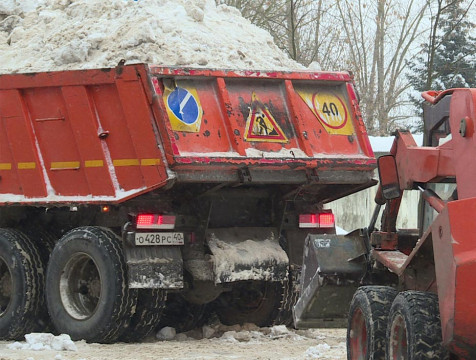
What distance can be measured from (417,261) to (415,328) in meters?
0.71

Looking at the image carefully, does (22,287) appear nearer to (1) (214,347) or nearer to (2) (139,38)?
(1) (214,347)

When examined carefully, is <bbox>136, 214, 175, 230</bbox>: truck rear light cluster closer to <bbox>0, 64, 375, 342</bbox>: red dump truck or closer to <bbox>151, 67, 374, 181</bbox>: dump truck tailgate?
<bbox>0, 64, 375, 342</bbox>: red dump truck

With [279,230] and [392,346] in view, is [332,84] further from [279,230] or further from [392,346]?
[392,346]

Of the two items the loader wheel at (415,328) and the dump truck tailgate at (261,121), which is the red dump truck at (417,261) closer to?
the loader wheel at (415,328)

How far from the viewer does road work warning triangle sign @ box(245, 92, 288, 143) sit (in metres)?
10.6

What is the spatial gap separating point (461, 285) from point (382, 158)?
1928mm

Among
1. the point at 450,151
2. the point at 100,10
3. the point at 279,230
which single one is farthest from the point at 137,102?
the point at 450,151

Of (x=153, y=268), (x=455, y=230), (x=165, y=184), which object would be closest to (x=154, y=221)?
(x=153, y=268)

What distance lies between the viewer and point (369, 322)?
23.2 feet

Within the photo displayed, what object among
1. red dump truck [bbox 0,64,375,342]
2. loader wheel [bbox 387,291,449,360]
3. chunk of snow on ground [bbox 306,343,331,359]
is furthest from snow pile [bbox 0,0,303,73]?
loader wheel [bbox 387,291,449,360]

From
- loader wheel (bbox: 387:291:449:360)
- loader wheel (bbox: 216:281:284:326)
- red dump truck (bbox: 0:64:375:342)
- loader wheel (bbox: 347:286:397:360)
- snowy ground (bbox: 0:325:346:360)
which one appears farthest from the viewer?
loader wheel (bbox: 216:281:284:326)

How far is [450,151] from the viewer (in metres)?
6.71

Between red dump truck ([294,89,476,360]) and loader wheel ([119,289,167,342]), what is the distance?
7.72 feet

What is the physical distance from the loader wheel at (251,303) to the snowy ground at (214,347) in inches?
6.4
